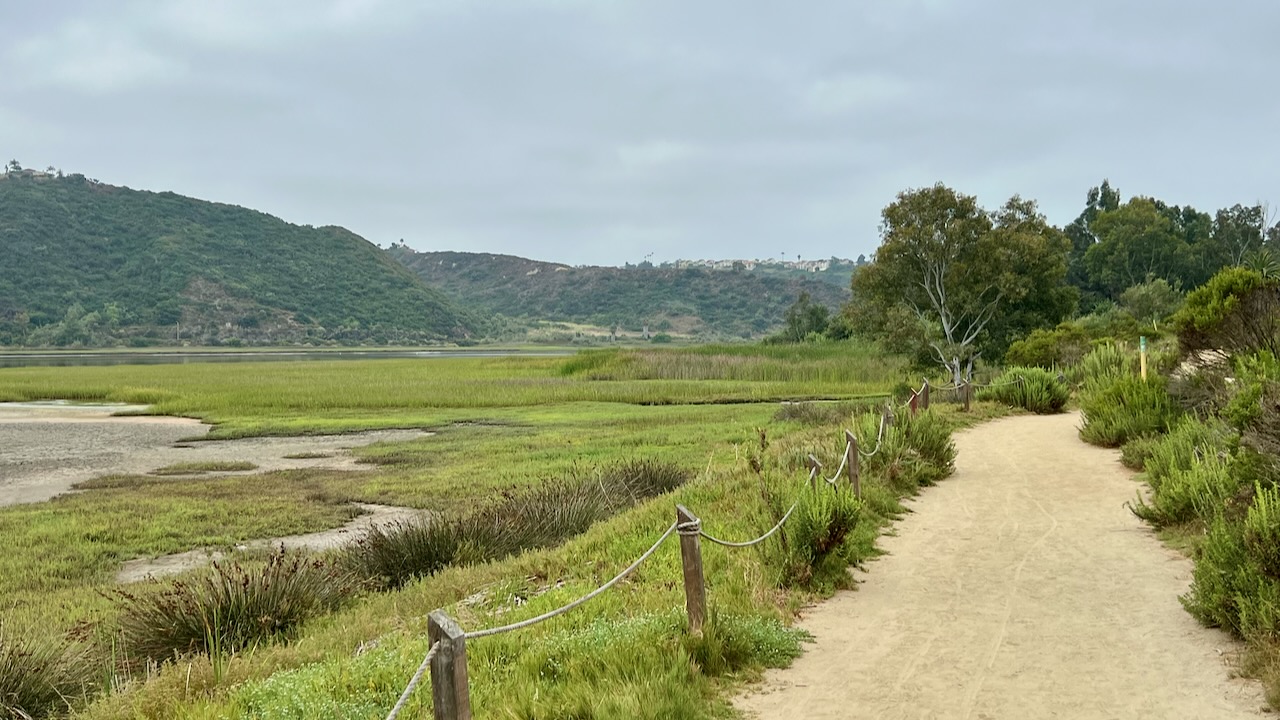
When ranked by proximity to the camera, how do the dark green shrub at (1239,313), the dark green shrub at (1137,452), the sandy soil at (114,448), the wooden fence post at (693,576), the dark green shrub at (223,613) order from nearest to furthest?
1. the wooden fence post at (693,576)
2. the dark green shrub at (223,613)
3. the dark green shrub at (1137,452)
4. the dark green shrub at (1239,313)
5. the sandy soil at (114,448)

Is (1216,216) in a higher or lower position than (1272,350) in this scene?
higher

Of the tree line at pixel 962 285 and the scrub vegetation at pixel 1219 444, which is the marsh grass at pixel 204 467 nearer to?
the scrub vegetation at pixel 1219 444

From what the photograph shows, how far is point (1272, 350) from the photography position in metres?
14.3

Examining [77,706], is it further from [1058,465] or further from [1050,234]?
[1050,234]

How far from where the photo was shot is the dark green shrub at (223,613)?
780cm

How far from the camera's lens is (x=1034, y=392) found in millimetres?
23188

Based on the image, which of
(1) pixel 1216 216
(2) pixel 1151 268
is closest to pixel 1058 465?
(2) pixel 1151 268

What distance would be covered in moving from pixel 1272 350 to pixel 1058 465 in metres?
3.68

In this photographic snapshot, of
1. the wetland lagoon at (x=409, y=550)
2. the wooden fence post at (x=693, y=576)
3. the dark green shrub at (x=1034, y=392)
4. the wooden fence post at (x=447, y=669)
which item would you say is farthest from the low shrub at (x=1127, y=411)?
the wooden fence post at (x=447, y=669)

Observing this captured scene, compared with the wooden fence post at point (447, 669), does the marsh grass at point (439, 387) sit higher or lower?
lower

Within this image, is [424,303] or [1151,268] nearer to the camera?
[1151,268]

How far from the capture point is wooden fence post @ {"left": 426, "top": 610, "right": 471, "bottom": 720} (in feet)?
12.6

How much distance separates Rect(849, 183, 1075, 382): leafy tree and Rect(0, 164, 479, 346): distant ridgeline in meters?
130

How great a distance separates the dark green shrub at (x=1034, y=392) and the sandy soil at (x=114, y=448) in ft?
55.0
